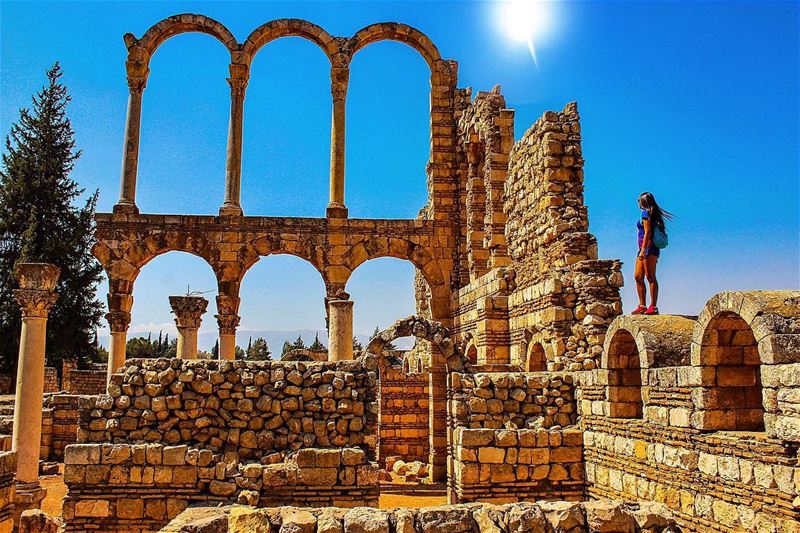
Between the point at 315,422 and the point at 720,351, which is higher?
the point at 720,351

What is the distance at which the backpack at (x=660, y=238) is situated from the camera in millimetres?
9719

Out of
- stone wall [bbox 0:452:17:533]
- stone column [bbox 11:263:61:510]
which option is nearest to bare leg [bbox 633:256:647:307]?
stone wall [bbox 0:452:17:533]

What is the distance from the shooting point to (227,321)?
1894cm

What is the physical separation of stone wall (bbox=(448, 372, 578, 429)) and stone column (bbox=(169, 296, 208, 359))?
818cm

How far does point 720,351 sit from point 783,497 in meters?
1.65

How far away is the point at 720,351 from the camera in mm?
7051

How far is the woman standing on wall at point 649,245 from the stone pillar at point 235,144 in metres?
12.6

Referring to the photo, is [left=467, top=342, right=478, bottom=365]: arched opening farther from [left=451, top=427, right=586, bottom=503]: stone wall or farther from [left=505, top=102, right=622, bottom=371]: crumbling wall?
[left=451, top=427, right=586, bottom=503]: stone wall

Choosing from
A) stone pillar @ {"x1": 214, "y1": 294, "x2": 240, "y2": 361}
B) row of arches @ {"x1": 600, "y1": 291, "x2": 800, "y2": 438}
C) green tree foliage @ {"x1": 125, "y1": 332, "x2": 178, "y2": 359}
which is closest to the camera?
row of arches @ {"x1": 600, "y1": 291, "x2": 800, "y2": 438}

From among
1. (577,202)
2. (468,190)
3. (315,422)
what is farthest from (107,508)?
(468,190)

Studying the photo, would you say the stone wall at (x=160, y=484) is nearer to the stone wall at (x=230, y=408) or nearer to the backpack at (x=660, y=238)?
the stone wall at (x=230, y=408)

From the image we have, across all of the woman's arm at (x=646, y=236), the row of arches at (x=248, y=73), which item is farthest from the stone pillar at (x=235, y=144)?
the woman's arm at (x=646, y=236)

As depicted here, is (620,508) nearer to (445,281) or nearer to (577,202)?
(577,202)

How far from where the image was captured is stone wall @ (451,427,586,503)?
976cm
